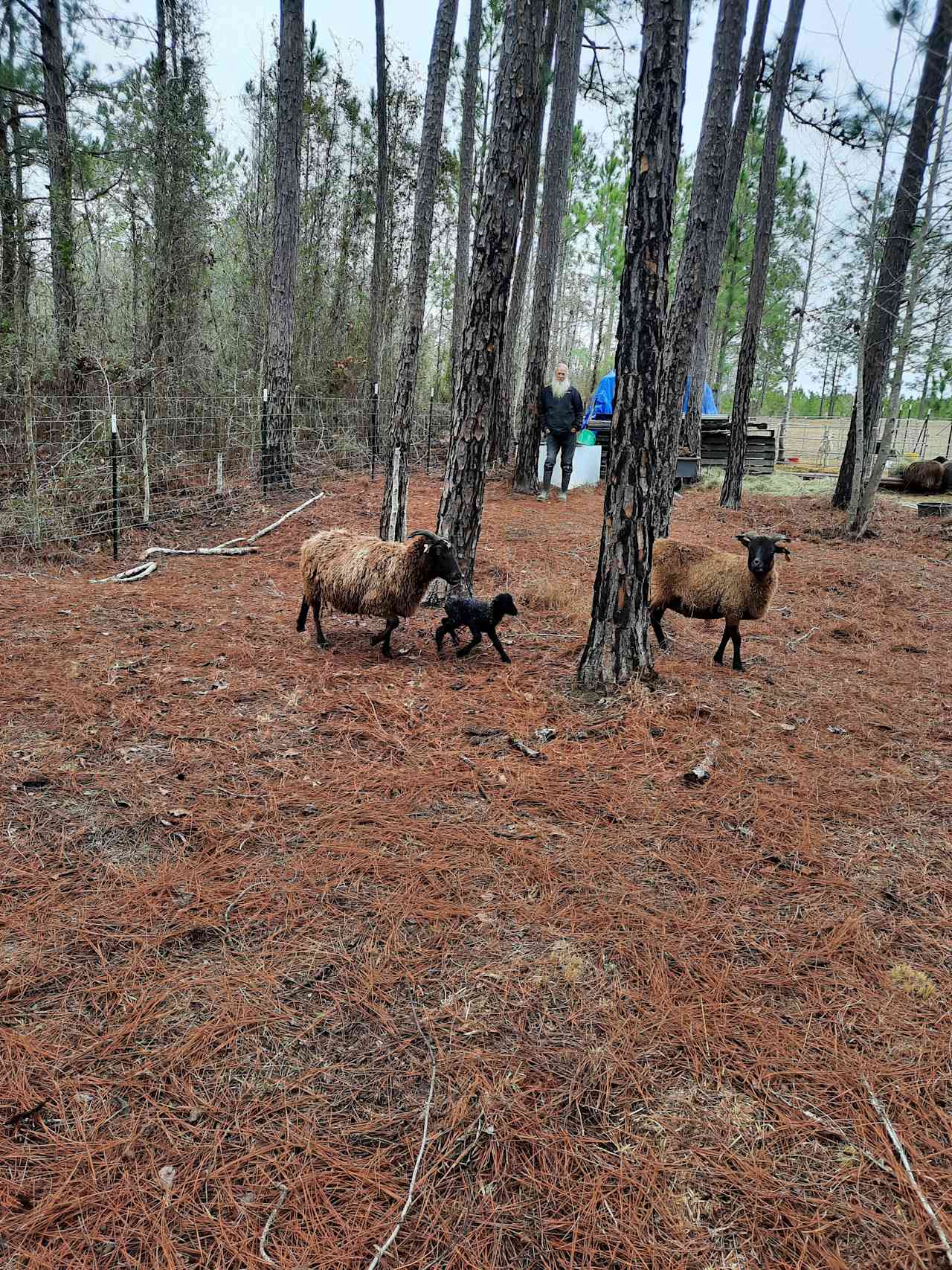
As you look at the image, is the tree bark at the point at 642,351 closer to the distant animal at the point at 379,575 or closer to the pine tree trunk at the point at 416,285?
the distant animal at the point at 379,575

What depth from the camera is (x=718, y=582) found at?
5863 millimetres

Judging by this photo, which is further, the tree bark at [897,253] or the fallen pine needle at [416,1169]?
the tree bark at [897,253]

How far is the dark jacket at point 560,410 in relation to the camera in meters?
12.4

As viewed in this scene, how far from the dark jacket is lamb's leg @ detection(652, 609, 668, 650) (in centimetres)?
718

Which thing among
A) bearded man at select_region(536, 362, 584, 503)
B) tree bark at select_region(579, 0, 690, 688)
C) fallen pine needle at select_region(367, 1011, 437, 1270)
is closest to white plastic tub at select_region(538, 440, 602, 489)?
bearded man at select_region(536, 362, 584, 503)

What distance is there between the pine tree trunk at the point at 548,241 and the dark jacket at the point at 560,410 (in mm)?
1126

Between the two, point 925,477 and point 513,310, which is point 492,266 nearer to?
point 513,310

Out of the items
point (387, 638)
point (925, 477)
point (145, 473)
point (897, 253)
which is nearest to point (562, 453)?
point (897, 253)

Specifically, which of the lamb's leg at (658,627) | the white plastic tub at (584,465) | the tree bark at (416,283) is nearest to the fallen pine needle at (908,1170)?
the lamb's leg at (658,627)

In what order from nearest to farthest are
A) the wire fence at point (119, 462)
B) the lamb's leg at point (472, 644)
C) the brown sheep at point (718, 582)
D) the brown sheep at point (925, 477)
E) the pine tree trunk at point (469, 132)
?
1. the brown sheep at point (718, 582)
2. the lamb's leg at point (472, 644)
3. the wire fence at point (119, 462)
4. the pine tree trunk at point (469, 132)
5. the brown sheep at point (925, 477)

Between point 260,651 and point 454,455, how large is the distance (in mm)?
2438

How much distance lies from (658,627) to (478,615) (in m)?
1.65

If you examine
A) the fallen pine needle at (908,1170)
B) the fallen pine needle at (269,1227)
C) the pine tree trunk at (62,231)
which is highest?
the pine tree trunk at (62,231)

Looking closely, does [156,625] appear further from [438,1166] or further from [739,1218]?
[739,1218]
